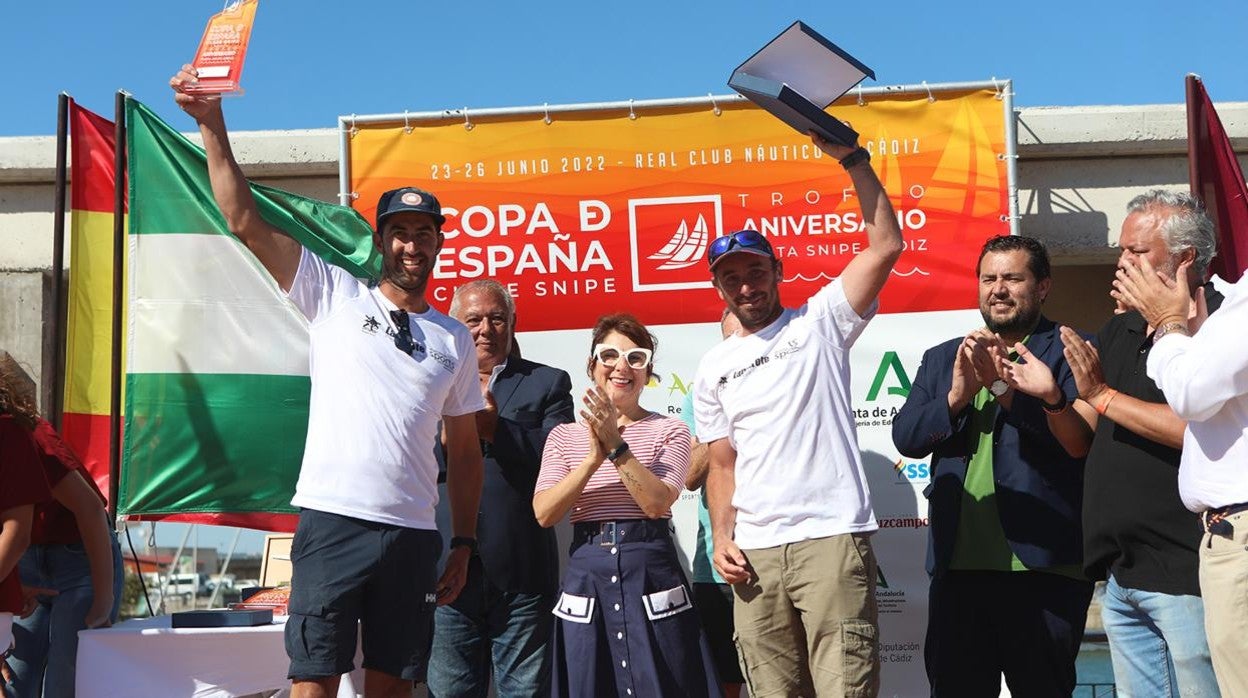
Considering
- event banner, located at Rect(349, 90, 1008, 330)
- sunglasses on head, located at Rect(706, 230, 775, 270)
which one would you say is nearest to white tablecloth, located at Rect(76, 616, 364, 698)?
event banner, located at Rect(349, 90, 1008, 330)

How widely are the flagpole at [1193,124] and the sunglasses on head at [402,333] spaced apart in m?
3.77

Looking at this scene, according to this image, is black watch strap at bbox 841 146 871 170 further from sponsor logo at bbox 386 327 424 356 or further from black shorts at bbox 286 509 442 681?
black shorts at bbox 286 509 442 681

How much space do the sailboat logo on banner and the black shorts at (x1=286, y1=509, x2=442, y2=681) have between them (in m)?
2.57

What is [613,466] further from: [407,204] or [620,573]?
[407,204]

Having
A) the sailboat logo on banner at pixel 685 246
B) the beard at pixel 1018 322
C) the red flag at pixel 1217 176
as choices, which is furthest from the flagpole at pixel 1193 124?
the sailboat logo on banner at pixel 685 246

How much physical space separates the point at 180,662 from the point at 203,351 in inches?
69.2

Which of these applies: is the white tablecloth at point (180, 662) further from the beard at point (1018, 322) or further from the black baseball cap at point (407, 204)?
the beard at point (1018, 322)

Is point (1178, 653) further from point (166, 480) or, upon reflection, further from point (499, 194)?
point (166, 480)

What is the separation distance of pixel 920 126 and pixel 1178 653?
3017 millimetres

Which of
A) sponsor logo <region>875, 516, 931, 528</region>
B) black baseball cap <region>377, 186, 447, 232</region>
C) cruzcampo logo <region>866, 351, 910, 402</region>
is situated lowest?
sponsor logo <region>875, 516, 931, 528</region>

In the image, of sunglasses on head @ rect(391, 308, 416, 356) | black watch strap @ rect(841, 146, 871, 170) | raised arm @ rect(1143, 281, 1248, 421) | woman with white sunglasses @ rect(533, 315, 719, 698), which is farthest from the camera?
woman with white sunglasses @ rect(533, 315, 719, 698)

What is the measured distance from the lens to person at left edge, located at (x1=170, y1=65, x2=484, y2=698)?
11.0 feet

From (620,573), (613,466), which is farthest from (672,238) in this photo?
(620,573)

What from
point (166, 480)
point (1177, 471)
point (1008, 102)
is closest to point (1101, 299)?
point (1008, 102)
